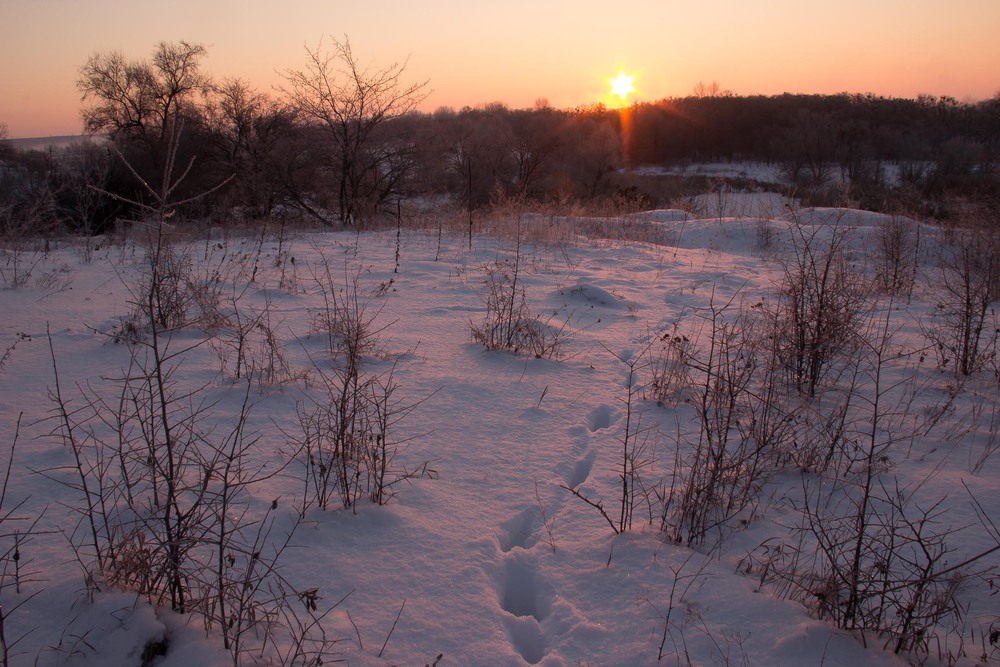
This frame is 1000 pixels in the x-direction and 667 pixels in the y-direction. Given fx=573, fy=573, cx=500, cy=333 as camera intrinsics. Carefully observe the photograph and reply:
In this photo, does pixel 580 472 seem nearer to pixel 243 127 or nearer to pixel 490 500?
pixel 490 500

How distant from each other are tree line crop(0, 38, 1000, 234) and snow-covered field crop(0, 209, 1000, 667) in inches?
46.5

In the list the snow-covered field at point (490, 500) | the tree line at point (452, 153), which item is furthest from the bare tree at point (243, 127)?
the snow-covered field at point (490, 500)

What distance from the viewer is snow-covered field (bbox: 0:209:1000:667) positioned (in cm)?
168

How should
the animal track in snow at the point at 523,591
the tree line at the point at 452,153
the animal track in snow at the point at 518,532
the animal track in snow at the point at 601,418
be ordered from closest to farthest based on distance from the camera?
1. the animal track in snow at the point at 523,591
2. the animal track in snow at the point at 518,532
3. the animal track in snow at the point at 601,418
4. the tree line at the point at 452,153

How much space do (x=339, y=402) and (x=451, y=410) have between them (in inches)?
29.3

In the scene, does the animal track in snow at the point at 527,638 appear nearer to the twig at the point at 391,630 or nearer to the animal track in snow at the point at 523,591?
the animal track in snow at the point at 523,591

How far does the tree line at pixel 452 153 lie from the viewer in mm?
15367

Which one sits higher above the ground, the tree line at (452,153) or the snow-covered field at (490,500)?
the tree line at (452,153)

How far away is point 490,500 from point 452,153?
980 inches

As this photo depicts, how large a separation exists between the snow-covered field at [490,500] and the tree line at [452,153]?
1.18m

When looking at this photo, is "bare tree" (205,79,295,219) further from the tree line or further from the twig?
the twig

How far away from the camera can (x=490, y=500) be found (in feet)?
7.88

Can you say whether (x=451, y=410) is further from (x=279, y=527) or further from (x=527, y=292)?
(x=527, y=292)

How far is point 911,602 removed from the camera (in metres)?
1.65
